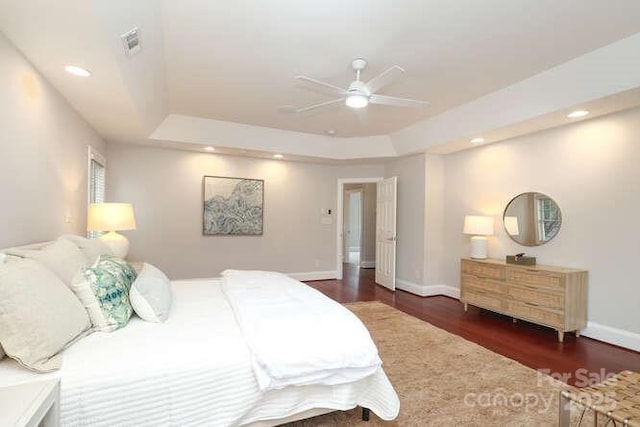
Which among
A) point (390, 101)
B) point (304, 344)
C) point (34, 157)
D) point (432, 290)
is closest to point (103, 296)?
point (304, 344)

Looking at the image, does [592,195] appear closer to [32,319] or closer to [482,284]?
[482,284]

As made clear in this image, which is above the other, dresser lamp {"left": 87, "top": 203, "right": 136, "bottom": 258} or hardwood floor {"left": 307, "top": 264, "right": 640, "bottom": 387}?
dresser lamp {"left": 87, "top": 203, "right": 136, "bottom": 258}

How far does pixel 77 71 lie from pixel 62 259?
4.95ft

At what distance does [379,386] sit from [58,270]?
194cm

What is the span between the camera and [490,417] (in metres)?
2.04

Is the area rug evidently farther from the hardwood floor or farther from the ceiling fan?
the ceiling fan

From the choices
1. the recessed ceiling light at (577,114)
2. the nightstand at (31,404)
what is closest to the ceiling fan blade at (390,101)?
the recessed ceiling light at (577,114)

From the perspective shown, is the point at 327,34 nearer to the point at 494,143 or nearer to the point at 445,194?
the point at 494,143

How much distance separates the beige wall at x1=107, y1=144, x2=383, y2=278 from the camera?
5.10m

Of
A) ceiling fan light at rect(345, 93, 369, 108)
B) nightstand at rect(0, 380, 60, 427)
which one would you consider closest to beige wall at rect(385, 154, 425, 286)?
ceiling fan light at rect(345, 93, 369, 108)

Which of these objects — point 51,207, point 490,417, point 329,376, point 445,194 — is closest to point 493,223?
point 445,194

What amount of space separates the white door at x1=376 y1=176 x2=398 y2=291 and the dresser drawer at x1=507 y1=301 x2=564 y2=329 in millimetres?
2050

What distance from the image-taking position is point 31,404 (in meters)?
1.05

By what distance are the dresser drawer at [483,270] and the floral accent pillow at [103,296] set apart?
13.0ft
